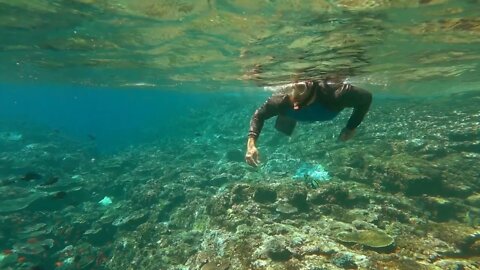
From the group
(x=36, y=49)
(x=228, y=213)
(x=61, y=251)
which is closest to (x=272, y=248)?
(x=228, y=213)

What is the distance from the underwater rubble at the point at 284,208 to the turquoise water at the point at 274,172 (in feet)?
0.23

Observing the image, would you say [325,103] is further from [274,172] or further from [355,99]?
[274,172]

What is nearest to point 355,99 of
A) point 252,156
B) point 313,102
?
point 313,102

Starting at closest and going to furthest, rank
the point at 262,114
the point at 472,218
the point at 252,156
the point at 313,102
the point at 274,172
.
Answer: the point at 252,156, the point at 313,102, the point at 262,114, the point at 472,218, the point at 274,172

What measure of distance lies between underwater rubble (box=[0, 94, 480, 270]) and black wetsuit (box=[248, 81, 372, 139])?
12.7 feet

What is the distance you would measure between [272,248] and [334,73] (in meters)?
11.8

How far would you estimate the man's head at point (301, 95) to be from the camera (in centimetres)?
629

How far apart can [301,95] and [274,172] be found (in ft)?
45.2

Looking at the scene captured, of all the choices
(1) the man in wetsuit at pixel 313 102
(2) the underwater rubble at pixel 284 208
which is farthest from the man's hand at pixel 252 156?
(2) the underwater rubble at pixel 284 208

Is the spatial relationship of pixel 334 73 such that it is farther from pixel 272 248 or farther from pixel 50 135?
pixel 50 135

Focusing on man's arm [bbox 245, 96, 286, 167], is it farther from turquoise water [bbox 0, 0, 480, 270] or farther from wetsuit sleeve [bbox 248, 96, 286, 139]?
turquoise water [bbox 0, 0, 480, 270]

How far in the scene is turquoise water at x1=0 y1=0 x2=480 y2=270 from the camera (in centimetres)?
984

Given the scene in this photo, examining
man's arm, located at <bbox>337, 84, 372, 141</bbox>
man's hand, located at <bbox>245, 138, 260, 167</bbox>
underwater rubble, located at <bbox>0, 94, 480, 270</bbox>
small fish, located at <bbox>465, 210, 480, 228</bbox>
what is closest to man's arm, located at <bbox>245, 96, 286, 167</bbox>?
man's hand, located at <bbox>245, 138, 260, 167</bbox>

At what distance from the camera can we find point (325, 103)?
654 cm
